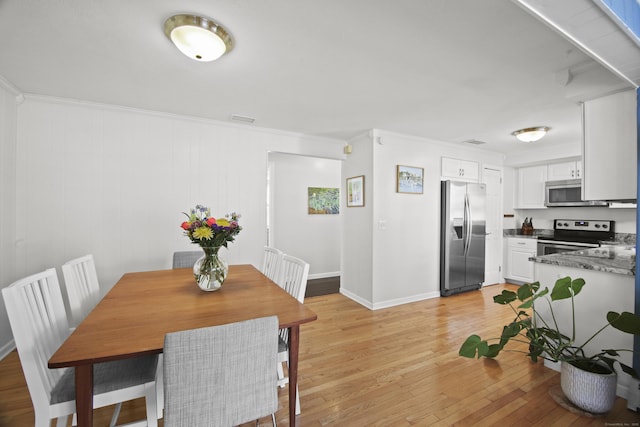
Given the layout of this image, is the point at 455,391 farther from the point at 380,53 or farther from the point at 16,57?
the point at 16,57

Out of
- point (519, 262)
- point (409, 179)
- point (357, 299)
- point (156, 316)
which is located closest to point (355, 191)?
point (409, 179)

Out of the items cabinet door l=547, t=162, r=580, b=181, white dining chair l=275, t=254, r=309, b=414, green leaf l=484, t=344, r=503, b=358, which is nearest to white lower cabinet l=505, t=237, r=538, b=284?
cabinet door l=547, t=162, r=580, b=181

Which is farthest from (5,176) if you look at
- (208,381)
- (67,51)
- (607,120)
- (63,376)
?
(607,120)

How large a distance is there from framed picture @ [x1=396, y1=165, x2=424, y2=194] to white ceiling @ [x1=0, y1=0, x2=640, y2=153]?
2.88 ft

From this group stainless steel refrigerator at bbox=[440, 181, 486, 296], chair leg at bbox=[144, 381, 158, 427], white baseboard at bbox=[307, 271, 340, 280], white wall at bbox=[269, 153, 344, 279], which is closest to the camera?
chair leg at bbox=[144, 381, 158, 427]

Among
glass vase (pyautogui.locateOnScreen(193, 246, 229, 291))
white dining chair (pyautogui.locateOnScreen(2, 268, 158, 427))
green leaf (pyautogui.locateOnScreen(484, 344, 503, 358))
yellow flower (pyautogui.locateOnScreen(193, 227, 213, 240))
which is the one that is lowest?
green leaf (pyautogui.locateOnScreen(484, 344, 503, 358))

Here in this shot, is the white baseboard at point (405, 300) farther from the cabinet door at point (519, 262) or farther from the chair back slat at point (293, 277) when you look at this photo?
the chair back slat at point (293, 277)

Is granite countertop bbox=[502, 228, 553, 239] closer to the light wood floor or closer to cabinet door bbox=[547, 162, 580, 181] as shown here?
cabinet door bbox=[547, 162, 580, 181]

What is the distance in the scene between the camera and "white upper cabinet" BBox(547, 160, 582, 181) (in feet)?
13.6

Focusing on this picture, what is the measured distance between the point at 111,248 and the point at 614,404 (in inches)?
172

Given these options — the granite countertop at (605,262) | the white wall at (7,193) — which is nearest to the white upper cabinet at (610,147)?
the granite countertop at (605,262)

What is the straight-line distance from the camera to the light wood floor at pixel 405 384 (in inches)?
64.5

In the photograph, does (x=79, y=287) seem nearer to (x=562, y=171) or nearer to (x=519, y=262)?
(x=519, y=262)

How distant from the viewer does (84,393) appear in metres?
0.98
